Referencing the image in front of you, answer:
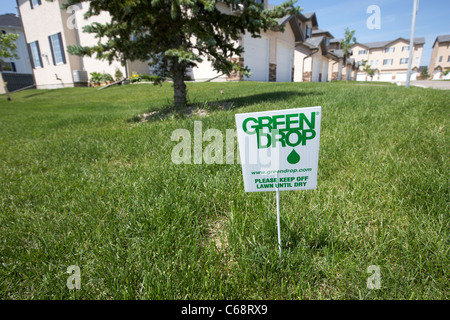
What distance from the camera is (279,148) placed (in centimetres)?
129

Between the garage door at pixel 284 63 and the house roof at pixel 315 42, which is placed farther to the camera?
the house roof at pixel 315 42

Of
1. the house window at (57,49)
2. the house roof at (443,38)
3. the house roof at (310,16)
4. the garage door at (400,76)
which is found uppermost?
the house roof at (443,38)

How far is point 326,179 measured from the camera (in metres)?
2.40

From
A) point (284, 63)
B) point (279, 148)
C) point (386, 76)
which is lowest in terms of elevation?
point (279, 148)

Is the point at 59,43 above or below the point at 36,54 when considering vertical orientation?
above

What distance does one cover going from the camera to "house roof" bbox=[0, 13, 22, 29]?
31991 mm

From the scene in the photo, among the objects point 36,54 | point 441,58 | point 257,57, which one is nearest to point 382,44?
point 441,58

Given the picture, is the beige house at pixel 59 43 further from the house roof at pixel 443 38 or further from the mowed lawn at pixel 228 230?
the house roof at pixel 443 38

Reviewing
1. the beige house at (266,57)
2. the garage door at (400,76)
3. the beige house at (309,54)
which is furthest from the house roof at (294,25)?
the garage door at (400,76)

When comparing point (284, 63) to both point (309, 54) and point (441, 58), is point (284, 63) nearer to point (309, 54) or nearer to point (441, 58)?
point (309, 54)

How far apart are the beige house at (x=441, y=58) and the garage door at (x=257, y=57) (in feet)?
216

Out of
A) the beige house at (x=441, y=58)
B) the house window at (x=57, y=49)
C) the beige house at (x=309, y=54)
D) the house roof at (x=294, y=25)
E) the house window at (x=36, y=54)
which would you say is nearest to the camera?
the house window at (x=57, y=49)

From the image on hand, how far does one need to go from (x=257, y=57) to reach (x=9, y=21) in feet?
125

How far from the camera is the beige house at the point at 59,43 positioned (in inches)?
763
